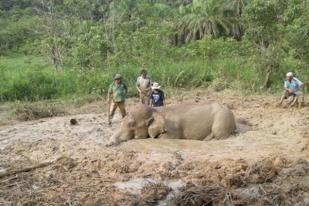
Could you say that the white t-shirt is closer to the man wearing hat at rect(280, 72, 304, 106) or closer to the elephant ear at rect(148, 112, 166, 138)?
the man wearing hat at rect(280, 72, 304, 106)

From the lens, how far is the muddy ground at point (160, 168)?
7176 millimetres

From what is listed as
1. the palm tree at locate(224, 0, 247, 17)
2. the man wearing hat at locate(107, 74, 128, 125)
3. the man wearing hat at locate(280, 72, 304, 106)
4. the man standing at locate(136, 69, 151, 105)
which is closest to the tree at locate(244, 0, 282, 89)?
the man wearing hat at locate(280, 72, 304, 106)

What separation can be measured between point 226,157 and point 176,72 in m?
10.9

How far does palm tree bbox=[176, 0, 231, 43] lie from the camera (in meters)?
36.7

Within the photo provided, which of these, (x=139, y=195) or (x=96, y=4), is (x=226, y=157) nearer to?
(x=139, y=195)

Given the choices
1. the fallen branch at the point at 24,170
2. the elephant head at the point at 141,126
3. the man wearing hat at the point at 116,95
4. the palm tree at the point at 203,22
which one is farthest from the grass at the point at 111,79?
the palm tree at the point at 203,22

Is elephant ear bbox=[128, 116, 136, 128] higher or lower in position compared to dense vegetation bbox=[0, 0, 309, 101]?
higher

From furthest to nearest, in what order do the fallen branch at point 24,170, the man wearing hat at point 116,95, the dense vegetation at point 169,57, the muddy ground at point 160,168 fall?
the dense vegetation at point 169,57
the man wearing hat at point 116,95
the fallen branch at point 24,170
the muddy ground at point 160,168

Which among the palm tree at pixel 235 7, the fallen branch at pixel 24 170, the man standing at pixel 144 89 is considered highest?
the fallen branch at pixel 24 170

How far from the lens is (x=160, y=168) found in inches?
328

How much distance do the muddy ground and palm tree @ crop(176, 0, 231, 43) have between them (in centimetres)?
2542

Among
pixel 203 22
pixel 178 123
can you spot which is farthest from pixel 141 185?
pixel 203 22

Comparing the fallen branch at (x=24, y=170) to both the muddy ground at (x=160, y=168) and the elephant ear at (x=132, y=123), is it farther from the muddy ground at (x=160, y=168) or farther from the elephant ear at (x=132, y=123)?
the elephant ear at (x=132, y=123)

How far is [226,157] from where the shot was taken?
343 inches
